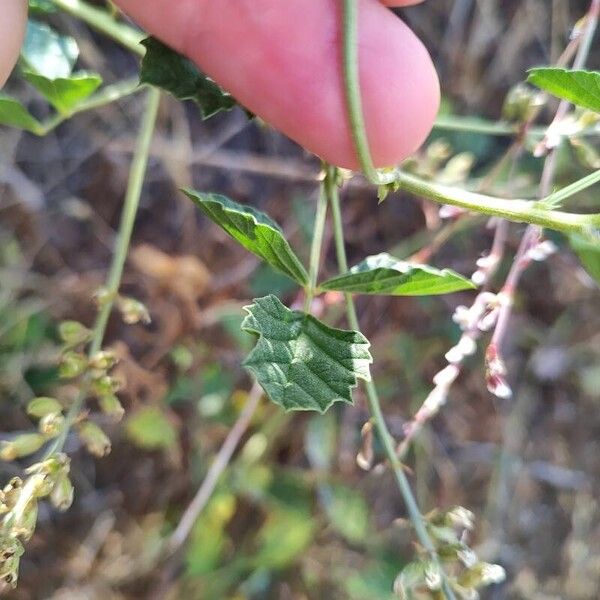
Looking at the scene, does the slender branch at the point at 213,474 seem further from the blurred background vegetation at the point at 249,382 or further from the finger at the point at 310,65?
the finger at the point at 310,65

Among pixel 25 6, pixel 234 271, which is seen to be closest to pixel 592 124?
pixel 25 6

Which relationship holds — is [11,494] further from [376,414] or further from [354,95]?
[354,95]

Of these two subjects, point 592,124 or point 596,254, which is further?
point 592,124

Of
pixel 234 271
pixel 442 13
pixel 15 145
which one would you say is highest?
pixel 442 13

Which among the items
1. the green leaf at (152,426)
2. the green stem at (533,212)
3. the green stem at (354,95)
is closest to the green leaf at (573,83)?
the green stem at (533,212)

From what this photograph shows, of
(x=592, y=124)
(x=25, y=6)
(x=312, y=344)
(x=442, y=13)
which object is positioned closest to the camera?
(x=312, y=344)

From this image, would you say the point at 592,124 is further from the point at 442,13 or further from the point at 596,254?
the point at 442,13

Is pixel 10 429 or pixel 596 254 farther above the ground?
pixel 596 254
